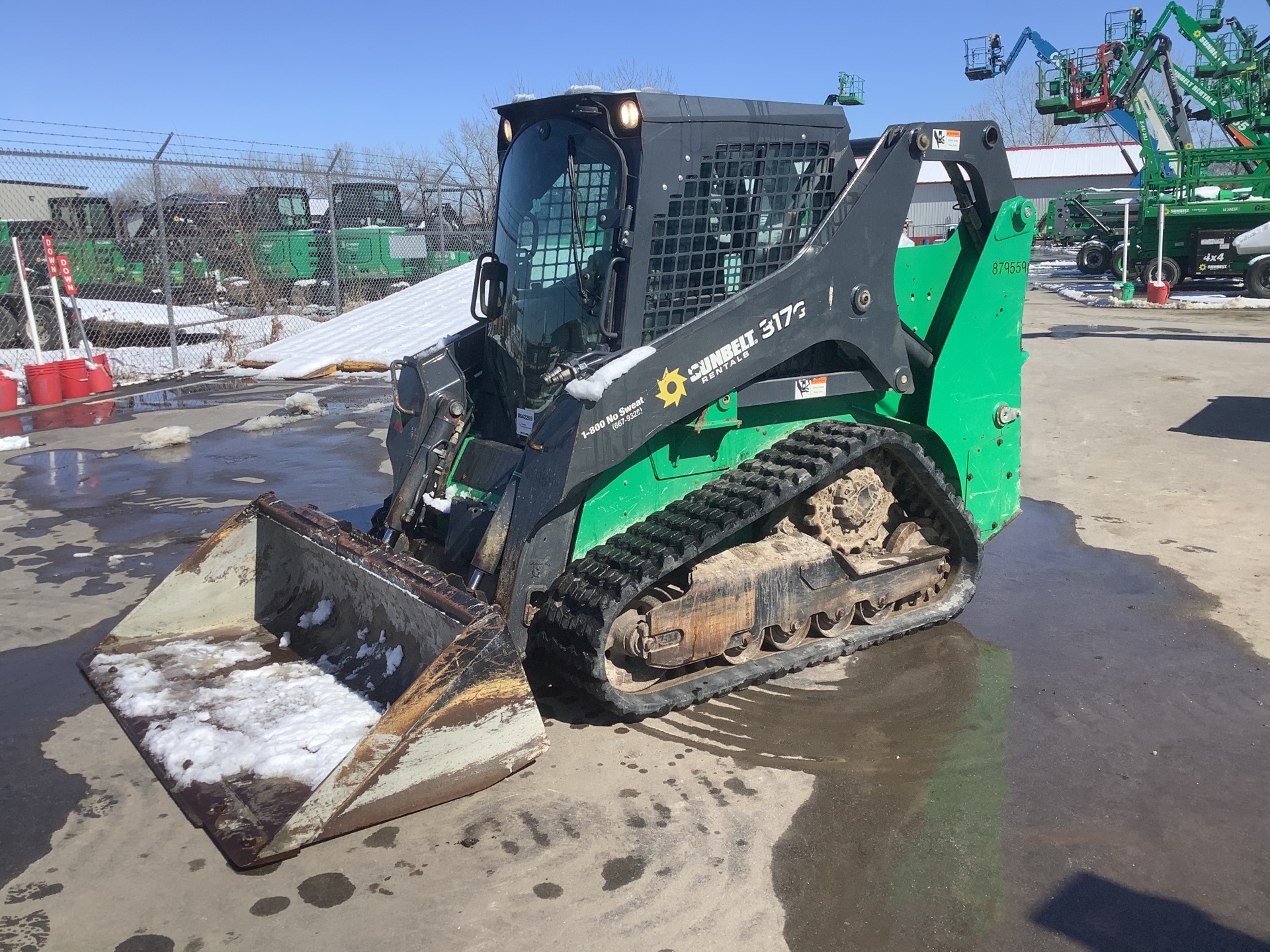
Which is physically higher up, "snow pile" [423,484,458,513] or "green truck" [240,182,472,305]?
"green truck" [240,182,472,305]

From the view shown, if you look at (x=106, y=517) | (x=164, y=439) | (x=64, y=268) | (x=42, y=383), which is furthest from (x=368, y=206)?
(x=106, y=517)

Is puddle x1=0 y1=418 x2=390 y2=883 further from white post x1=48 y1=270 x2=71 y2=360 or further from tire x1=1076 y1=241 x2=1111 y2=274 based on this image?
tire x1=1076 y1=241 x2=1111 y2=274

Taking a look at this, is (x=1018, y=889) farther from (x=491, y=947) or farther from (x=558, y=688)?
(x=558, y=688)

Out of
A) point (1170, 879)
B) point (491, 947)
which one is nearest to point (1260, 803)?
point (1170, 879)

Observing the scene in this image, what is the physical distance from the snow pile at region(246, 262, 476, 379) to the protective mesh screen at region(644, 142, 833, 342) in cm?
993

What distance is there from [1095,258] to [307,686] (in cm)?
2783

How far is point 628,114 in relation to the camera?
13.4 feet

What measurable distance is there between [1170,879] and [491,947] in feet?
7.00

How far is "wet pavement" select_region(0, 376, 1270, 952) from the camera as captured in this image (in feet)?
→ 10.1

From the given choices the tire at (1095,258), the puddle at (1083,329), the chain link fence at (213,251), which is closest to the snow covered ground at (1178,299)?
the tire at (1095,258)

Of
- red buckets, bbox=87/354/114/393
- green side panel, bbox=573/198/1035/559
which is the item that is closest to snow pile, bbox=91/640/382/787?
green side panel, bbox=573/198/1035/559

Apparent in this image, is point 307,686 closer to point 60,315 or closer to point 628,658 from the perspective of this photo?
point 628,658

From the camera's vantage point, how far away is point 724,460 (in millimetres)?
4676

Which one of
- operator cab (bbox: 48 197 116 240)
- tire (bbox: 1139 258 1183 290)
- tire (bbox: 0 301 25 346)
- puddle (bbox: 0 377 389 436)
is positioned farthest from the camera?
tire (bbox: 1139 258 1183 290)
